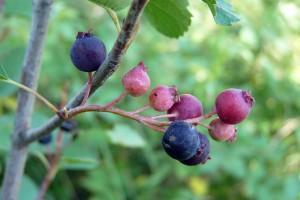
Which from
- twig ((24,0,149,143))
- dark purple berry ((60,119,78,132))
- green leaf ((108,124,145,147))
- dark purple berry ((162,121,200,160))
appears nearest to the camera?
twig ((24,0,149,143))

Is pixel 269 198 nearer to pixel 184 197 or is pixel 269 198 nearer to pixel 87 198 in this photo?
pixel 184 197

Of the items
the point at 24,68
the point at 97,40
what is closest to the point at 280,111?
the point at 24,68

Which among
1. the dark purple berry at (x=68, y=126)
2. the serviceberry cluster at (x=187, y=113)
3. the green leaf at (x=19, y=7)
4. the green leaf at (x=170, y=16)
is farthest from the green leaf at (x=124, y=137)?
the serviceberry cluster at (x=187, y=113)

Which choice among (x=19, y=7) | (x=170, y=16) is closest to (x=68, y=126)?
(x=19, y=7)

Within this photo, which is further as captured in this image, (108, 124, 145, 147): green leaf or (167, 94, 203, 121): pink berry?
(108, 124, 145, 147): green leaf

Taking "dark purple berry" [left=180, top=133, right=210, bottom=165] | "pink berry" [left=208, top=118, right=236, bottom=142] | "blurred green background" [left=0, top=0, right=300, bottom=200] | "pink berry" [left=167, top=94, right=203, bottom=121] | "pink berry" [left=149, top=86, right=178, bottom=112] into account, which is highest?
"pink berry" [left=149, top=86, right=178, bottom=112]

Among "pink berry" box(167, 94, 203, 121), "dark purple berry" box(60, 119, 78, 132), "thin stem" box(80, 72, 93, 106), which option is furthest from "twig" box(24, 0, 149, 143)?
"dark purple berry" box(60, 119, 78, 132)

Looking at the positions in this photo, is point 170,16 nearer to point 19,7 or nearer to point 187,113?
point 187,113

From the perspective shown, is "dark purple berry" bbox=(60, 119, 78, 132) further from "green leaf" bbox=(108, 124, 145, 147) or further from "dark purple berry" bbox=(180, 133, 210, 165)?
"dark purple berry" bbox=(180, 133, 210, 165)

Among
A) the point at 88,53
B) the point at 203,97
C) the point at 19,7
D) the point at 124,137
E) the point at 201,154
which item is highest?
the point at 88,53
